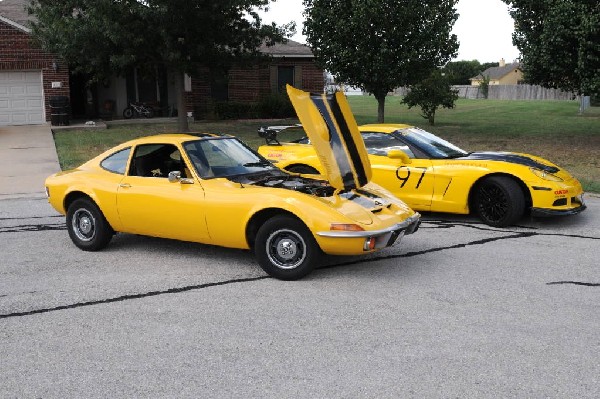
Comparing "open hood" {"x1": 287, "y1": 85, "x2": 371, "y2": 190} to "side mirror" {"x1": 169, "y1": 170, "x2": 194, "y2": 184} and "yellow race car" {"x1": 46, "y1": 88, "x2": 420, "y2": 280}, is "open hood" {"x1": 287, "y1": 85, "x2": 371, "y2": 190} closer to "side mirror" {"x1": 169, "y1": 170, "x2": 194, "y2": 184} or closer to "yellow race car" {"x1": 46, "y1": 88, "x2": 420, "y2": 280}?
"yellow race car" {"x1": 46, "y1": 88, "x2": 420, "y2": 280}

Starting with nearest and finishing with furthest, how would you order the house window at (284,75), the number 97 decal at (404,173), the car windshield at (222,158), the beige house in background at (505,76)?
1. the car windshield at (222,158)
2. the number 97 decal at (404,173)
3. the house window at (284,75)
4. the beige house in background at (505,76)

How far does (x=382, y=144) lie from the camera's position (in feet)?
30.9

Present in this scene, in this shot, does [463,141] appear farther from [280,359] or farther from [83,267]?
[280,359]

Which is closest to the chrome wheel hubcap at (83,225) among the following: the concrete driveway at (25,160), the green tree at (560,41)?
the concrete driveway at (25,160)

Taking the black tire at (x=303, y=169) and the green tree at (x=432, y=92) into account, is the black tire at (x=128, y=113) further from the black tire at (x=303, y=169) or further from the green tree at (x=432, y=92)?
the black tire at (x=303, y=169)

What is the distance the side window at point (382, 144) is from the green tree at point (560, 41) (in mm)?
9204

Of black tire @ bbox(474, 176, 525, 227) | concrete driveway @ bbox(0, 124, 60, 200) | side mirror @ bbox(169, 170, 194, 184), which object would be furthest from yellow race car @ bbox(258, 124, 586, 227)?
concrete driveway @ bbox(0, 124, 60, 200)

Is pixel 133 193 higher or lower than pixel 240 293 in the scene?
higher

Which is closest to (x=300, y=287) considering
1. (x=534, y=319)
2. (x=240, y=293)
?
(x=240, y=293)

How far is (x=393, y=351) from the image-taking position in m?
4.46

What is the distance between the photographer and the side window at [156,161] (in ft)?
23.5

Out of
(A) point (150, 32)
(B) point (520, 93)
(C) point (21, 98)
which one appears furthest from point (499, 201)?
(B) point (520, 93)

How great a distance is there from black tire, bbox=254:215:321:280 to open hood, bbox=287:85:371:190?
2.34 ft

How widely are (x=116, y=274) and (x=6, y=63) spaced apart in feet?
74.0
